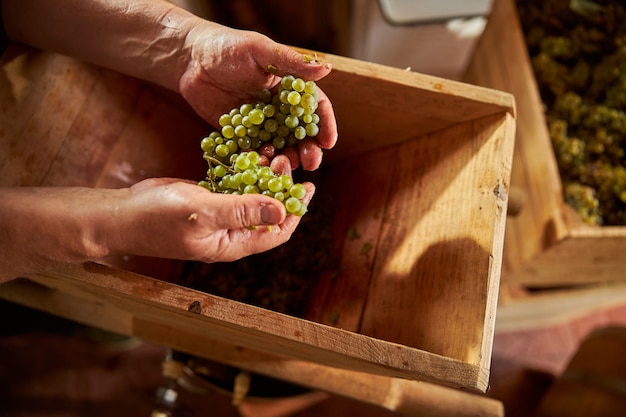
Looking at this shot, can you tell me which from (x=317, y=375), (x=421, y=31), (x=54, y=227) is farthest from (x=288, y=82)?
(x=421, y=31)

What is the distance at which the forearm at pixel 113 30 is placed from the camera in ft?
3.46

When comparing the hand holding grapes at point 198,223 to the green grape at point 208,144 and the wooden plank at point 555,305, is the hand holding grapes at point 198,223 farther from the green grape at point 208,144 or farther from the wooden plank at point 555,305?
the wooden plank at point 555,305

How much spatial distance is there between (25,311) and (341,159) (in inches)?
47.1

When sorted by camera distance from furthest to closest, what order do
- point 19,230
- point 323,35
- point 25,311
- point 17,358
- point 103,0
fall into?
point 323,35 → point 17,358 → point 25,311 → point 103,0 → point 19,230

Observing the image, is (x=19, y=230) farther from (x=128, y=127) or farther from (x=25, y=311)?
(x=25, y=311)

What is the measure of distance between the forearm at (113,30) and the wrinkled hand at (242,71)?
5 cm

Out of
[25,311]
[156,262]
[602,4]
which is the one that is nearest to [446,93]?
[156,262]

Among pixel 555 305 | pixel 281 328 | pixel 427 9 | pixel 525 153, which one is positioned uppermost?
pixel 427 9

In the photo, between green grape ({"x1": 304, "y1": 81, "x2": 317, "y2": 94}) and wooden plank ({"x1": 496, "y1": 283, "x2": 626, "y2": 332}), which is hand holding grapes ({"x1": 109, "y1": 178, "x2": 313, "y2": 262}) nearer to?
green grape ({"x1": 304, "y1": 81, "x2": 317, "y2": 94})

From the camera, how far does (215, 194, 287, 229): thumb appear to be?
775 millimetres

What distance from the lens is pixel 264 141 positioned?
0.95 meters

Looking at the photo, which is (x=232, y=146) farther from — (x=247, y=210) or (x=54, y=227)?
(x=54, y=227)

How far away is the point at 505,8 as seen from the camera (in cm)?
180

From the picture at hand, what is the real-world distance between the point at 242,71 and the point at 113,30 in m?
0.33
